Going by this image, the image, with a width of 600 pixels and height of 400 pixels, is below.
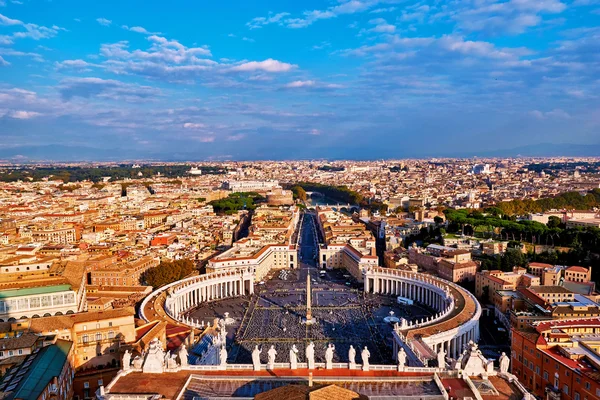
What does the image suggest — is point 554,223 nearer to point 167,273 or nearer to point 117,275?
point 167,273

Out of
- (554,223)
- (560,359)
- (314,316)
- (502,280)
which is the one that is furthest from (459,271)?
(554,223)

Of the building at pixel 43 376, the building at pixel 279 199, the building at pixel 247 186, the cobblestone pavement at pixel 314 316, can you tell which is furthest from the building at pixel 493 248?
the building at pixel 247 186

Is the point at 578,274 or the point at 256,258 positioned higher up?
the point at 256,258

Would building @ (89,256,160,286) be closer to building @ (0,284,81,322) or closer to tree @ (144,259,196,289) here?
tree @ (144,259,196,289)

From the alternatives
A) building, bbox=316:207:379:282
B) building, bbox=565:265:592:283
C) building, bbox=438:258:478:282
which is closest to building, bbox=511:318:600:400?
building, bbox=565:265:592:283

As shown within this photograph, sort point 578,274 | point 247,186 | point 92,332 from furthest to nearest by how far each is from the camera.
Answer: point 247,186 → point 578,274 → point 92,332

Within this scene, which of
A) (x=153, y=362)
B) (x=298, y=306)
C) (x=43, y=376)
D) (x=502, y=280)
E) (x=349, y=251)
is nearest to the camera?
(x=153, y=362)

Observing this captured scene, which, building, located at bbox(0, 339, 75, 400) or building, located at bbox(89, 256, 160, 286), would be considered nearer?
building, located at bbox(0, 339, 75, 400)
